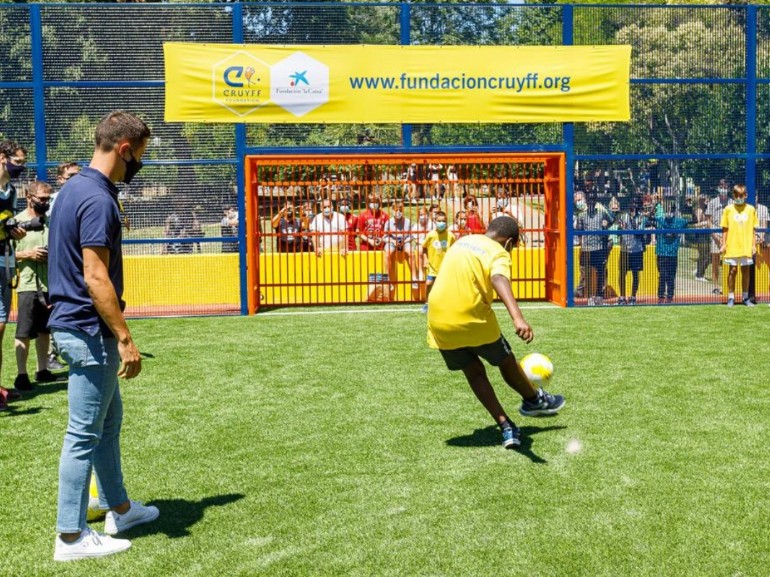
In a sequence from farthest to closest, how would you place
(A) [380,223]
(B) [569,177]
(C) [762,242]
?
1. (A) [380,223]
2. (C) [762,242]
3. (B) [569,177]

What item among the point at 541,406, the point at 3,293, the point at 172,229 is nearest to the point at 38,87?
the point at 172,229

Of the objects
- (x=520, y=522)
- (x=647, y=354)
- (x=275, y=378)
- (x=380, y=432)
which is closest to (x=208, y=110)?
(x=275, y=378)

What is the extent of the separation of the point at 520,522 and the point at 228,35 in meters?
11.3

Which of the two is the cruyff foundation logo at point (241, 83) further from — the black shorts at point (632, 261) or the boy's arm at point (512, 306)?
the boy's arm at point (512, 306)

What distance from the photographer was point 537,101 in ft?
50.6

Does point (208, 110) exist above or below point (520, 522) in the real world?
above

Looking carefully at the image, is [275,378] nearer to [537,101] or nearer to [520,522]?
[520,522]

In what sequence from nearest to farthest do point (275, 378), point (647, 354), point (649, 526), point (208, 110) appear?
point (649, 526)
point (275, 378)
point (647, 354)
point (208, 110)

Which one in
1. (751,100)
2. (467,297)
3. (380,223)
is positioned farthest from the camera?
(380,223)

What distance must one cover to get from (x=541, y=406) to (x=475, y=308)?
4.03 feet

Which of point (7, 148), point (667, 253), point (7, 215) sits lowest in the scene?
point (667, 253)

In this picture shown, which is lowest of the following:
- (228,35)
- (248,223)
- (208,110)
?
(248,223)

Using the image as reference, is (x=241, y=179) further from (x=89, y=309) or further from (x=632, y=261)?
(x=89, y=309)

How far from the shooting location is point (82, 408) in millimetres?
4871
